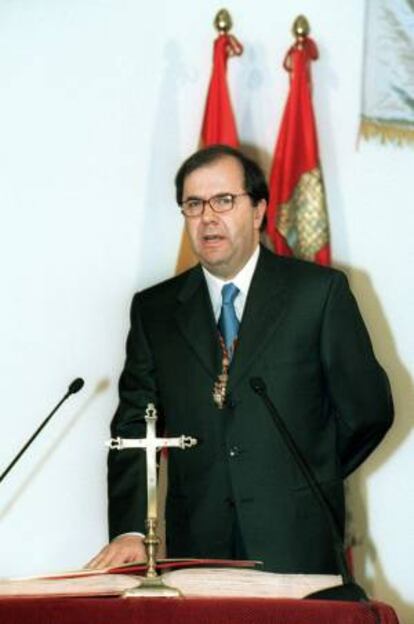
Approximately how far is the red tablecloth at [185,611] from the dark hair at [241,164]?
1.68 meters

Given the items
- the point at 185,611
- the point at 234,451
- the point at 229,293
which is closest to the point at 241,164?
the point at 229,293

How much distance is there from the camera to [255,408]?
2920 millimetres

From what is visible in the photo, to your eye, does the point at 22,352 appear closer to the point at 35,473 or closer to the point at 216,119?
the point at 35,473

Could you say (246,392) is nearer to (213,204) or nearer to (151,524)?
(213,204)

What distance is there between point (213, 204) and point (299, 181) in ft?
2.14

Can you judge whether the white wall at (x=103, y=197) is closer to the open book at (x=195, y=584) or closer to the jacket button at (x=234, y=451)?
the jacket button at (x=234, y=451)

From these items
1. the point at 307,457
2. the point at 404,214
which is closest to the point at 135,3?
the point at 404,214

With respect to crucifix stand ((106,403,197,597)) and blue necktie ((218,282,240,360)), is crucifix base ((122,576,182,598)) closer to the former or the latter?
crucifix stand ((106,403,197,597))

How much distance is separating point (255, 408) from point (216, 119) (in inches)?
47.0

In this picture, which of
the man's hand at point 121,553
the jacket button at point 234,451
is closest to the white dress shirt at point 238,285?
the jacket button at point 234,451

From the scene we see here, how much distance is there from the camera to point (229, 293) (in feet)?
10.1

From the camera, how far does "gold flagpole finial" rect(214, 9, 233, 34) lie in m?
3.66

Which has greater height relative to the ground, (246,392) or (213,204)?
(213,204)

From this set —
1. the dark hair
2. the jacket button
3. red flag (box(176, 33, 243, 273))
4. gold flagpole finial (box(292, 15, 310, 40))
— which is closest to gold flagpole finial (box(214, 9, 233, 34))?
red flag (box(176, 33, 243, 273))
